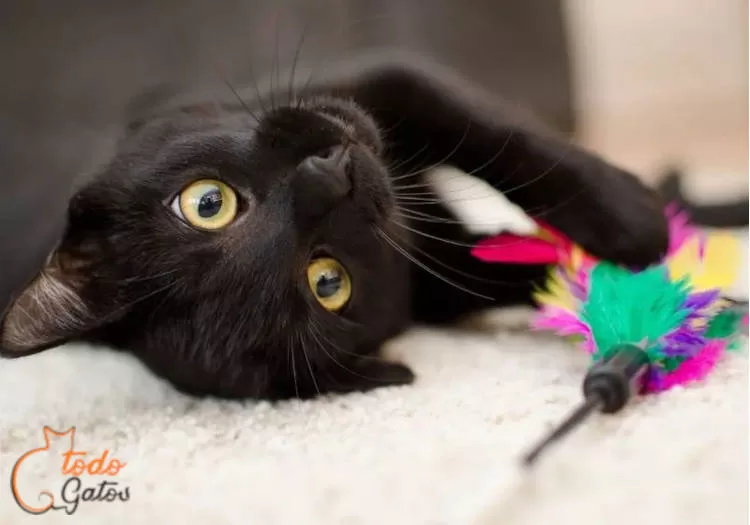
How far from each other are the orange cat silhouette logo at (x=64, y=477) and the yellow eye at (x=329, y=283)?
262 millimetres

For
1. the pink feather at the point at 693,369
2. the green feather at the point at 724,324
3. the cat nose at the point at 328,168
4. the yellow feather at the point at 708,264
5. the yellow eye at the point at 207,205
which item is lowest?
the pink feather at the point at 693,369

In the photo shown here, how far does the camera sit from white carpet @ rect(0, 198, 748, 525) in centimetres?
53

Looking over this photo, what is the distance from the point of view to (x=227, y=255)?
2.47ft

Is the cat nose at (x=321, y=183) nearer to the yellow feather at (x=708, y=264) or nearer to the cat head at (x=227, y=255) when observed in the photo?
the cat head at (x=227, y=255)

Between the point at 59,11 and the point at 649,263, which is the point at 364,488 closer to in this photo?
the point at 649,263

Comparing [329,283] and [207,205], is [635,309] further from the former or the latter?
[207,205]

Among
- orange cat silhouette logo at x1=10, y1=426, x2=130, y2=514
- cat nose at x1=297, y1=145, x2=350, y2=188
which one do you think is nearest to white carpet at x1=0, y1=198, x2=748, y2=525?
orange cat silhouette logo at x1=10, y1=426, x2=130, y2=514

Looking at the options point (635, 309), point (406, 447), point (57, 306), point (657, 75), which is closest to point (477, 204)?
point (635, 309)

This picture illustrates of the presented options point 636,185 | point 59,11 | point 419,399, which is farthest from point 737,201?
point 59,11

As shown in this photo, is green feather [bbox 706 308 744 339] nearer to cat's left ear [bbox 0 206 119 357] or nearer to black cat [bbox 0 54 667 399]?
black cat [bbox 0 54 667 399]

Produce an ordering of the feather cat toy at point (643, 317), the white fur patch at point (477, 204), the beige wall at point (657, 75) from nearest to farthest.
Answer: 1. the feather cat toy at point (643, 317)
2. the white fur patch at point (477, 204)
3. the beige wall at point (657, 75)

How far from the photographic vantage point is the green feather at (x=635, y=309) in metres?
0.69

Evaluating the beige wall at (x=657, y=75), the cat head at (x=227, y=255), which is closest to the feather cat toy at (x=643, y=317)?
the cat head at (x=227, y=255)

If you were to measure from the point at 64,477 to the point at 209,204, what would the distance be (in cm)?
28
